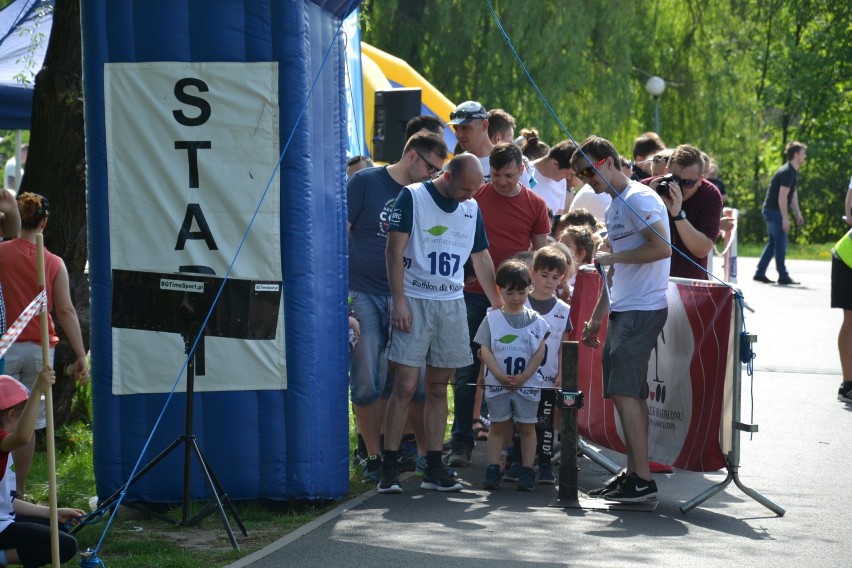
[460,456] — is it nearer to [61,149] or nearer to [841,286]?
[61,149]

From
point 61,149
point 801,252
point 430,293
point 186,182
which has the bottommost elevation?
point 801,252

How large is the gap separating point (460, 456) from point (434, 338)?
116 centimetres

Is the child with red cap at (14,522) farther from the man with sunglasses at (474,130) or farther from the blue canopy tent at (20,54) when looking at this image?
the blue canopy tent at (20,54)

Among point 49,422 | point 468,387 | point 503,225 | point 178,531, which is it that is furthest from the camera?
point 503,225

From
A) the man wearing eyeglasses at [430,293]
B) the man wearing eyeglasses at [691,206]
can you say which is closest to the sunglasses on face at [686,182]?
the man wearing eyeglasses at [691,206]

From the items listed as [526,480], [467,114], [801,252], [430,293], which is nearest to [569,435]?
[526,480]

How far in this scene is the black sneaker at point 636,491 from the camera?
25.1 ft

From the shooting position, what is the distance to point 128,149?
24.2 ft

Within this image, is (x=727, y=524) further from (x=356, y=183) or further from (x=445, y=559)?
(x=356, y=183)

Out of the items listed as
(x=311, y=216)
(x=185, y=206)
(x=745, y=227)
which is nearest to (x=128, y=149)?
(x=185, y=206)

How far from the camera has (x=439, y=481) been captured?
26.6ft

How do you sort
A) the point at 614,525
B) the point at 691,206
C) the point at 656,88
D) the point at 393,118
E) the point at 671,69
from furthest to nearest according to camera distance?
the point at 671,69 → the point at 656,88 → the point at 393,118 → the point at 691,206 → the point at 614,525

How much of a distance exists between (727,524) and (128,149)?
387 centimetres

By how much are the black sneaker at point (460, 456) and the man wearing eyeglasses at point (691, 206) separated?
1.87 m
